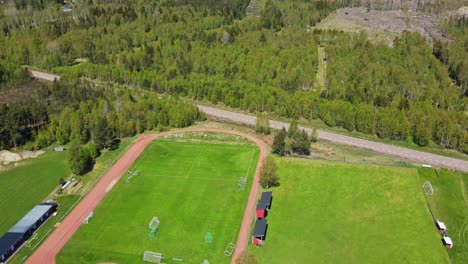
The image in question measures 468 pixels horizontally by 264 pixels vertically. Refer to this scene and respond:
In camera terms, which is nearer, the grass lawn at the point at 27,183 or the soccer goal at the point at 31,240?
the soccer goal at the point at 31,240

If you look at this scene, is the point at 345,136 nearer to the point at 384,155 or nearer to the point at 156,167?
the point at 384,155

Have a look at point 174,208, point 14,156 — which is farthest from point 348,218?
point 14,156

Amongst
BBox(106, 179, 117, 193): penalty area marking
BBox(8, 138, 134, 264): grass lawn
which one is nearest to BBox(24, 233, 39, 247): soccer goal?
BBox(8, 138, 134, 264): grass lawn

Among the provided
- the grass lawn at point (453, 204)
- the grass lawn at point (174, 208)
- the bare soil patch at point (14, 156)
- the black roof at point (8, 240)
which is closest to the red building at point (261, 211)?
the grass lawn at point (174, 208)

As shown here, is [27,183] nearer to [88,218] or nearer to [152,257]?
[88,218]

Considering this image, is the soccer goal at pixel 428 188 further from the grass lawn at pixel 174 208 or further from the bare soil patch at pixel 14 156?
the bare soil patch at pixel 14 156

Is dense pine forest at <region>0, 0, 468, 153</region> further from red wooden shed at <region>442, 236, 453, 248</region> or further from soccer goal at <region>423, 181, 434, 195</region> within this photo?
red wooden shed at <region>442, 236, 453, 248</region>
